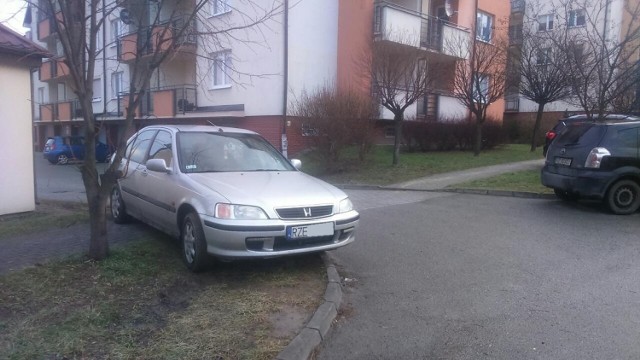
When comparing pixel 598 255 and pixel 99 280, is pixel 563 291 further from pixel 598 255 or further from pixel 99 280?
pixel 99 280

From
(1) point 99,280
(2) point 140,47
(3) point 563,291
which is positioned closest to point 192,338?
(1) point 99,280

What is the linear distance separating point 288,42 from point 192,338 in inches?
639

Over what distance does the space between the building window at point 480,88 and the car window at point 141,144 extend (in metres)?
13.3

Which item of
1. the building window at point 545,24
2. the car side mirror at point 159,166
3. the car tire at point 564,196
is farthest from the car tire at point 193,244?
the building window at point 545,24

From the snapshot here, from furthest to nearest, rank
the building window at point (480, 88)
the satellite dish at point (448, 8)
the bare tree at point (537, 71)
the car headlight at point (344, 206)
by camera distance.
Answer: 1. the satellite dish at point (448, 8)
2. the bare tree at point (537, 71)
3. the building window at point (480, 88)
4. the car headlight at point (344, 206)

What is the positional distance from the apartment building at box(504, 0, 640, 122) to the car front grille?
10.7m

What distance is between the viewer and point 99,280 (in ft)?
16.2

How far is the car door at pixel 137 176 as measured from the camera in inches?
270

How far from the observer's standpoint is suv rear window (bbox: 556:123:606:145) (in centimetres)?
902

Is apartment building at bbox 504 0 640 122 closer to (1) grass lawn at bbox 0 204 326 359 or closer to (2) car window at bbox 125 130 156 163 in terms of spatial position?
(2) car window at bbox 125 130 156 163

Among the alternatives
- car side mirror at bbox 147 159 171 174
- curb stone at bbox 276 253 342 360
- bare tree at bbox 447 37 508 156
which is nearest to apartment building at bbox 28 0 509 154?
bare tree at bbox 447 37 508 156

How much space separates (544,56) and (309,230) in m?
16.0

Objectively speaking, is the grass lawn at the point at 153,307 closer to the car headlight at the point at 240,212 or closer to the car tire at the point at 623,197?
the car headlight at the point at 240,212

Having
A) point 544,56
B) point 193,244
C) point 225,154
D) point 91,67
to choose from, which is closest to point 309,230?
point 193,244
